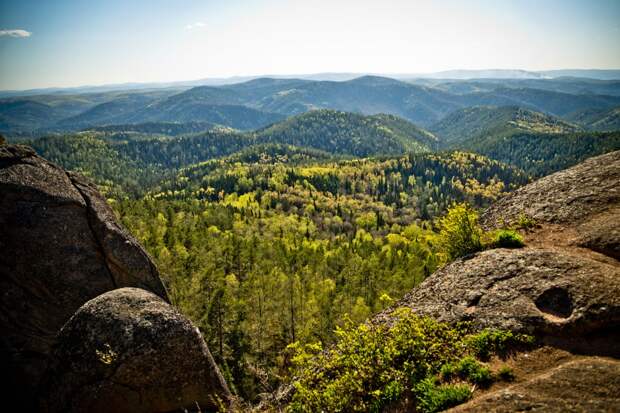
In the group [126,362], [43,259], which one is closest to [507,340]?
[126,362]

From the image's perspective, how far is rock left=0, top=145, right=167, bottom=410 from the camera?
2500 cm

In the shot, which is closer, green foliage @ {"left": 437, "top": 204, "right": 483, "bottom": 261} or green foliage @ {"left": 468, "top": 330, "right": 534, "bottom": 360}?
green foliage @ {"left": 468, "top": 330, "right": 534, "bottom": 360}

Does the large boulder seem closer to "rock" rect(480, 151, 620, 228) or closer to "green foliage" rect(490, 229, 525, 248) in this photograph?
"rock" rect(480, 151, 620, 228)

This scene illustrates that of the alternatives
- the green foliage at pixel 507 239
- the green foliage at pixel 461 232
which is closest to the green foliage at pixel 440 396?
the green foliage at pixel 507 239

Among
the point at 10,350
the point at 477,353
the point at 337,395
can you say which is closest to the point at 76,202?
the point at 10,350

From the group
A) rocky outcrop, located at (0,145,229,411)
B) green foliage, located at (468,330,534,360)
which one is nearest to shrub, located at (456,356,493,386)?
green foliage, located at (468,330,534,360)

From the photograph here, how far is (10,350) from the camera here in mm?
24719

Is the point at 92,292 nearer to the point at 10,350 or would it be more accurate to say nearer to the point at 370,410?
the point at 10,350

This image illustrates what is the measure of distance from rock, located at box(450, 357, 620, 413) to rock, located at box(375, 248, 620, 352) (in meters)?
1.73

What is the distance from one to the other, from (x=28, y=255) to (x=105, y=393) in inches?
494

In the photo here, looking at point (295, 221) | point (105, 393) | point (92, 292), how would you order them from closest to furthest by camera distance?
1. point (105, 393)
2. point (92, 292)
3. point (295, 221)

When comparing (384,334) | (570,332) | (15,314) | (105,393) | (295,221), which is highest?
(570,332)

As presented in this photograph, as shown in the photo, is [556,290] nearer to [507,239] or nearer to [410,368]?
[507,239]

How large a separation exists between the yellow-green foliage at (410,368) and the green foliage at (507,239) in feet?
21.3
